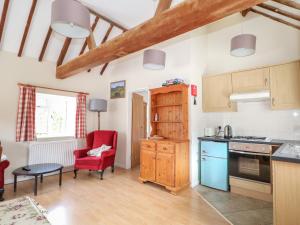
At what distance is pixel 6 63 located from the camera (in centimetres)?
373

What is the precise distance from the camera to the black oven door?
9.29ft

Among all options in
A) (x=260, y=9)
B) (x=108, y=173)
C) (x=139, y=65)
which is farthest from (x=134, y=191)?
(x=260, y=9)

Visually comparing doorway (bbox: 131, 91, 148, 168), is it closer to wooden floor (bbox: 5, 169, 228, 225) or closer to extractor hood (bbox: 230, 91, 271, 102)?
wooden floor (bbox: 5, 169, 228, 225)

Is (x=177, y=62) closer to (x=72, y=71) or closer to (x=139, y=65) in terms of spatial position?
(x=139, y=65)

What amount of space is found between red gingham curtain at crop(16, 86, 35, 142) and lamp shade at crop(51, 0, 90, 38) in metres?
2.34

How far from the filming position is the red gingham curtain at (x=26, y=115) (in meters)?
3.76

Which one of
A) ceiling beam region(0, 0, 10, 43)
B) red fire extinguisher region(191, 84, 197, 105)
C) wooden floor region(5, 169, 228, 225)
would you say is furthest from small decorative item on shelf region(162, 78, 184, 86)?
ceiling beam region(0, 0, 10, 43)

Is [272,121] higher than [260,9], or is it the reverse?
[260,9]

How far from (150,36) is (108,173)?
10.8 feet

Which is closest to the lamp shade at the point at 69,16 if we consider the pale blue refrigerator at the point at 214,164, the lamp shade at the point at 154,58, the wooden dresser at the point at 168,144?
the lamp shade at the point at 154,58

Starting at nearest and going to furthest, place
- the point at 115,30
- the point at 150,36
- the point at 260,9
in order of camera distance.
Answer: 1. the point at 150,36
2. the point at 260,9
3. the point at 115,30

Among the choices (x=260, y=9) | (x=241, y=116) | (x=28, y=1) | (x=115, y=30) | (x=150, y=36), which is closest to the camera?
(x=150, y=36)

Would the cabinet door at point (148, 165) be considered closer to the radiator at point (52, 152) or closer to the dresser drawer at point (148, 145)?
the dresser drawer at point (148, 145)

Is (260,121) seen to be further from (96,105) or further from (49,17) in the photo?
(49,17)
